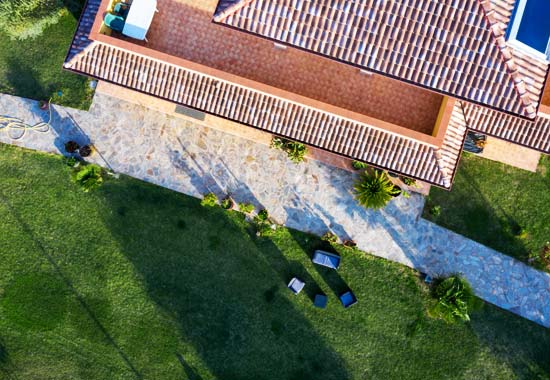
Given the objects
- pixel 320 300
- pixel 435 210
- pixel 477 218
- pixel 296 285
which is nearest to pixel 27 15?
pixel 296 285

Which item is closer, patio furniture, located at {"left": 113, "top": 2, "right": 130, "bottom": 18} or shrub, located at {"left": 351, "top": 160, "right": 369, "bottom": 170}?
patio furniture, located at {"left": 113, "top": 2, "right": 130, "bottom": 18}

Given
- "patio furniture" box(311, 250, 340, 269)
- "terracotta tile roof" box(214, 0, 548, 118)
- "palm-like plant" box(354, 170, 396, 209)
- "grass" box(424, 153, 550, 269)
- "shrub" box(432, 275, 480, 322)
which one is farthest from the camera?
"grass" box(424, 153, 550, 269)

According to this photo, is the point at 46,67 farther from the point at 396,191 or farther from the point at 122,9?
the point at 396,191

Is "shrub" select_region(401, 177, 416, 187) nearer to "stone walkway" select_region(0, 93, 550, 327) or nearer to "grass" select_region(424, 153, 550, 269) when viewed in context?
"stone walkway" select_region(0, 93, 550, 327)

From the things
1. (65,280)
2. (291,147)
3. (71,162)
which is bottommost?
(65,280)

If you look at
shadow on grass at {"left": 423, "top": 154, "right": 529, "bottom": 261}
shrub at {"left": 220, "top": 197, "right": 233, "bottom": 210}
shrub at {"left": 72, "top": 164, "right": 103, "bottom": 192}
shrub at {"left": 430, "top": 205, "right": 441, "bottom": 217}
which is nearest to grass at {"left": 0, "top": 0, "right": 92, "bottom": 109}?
shrub at {"left": 72, "top": 164, "right": 103, "bottom": 192}

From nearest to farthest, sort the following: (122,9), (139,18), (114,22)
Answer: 1. (139,18)
2. (114,22)
3. (122,9)

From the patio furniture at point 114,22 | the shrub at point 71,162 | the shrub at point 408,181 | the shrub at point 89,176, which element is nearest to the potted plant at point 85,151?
the shrub at point 71,162
